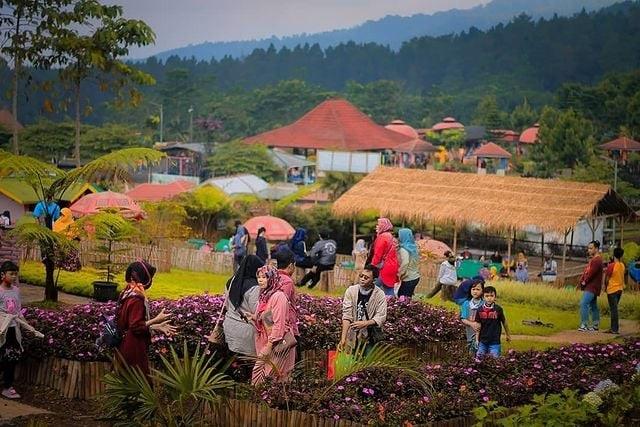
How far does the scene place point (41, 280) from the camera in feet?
66.0

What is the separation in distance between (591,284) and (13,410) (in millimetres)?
9753

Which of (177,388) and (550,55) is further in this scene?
(550,55)

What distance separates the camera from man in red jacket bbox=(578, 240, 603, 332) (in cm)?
1802

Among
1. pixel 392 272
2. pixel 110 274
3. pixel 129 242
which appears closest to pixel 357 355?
pixel 392 272

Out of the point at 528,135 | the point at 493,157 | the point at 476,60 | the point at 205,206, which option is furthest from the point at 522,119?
the point at 476,60

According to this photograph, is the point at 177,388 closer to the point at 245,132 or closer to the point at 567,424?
the point at 567,424

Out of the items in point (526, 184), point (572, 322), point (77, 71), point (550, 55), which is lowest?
point (572, 322)

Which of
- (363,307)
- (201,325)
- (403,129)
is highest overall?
(403,129)

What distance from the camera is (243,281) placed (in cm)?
1118

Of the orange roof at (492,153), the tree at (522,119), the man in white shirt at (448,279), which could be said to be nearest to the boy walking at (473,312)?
the man in white shirt at (448,279)

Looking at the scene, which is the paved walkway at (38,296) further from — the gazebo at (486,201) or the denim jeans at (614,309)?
the gazebo at (486,201)

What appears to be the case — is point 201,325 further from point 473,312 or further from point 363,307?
point 473,312

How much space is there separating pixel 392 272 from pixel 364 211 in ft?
52.1

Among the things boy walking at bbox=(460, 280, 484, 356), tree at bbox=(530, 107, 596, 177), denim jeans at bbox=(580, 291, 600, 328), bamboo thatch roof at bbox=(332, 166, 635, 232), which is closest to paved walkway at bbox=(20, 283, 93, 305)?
boy walking at bbox=(460, 280, 484, 356)
